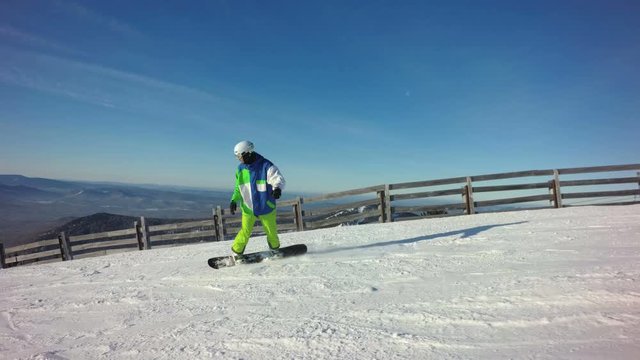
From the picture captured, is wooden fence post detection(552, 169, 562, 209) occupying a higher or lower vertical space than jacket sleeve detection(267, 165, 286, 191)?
lower

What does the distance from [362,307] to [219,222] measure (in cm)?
1065

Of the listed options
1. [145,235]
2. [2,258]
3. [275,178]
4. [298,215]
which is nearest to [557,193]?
[298,215]

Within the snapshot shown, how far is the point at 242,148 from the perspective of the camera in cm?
555

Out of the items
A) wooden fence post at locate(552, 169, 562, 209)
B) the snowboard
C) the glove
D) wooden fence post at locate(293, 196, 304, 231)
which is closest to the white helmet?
the glove

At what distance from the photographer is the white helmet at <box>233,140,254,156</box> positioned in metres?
5.55

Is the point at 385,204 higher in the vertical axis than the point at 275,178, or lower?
lower

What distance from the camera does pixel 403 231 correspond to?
8.14 m

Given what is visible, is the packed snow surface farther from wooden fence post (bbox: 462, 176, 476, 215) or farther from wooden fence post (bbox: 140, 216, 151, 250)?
wooden fence post (bbox: 140, 216, 151, 250)

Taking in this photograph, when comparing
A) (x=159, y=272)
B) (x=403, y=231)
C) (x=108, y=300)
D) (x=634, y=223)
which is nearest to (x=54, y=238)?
(x=159, y=272)

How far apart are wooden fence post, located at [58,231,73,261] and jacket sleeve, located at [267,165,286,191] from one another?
1167cm

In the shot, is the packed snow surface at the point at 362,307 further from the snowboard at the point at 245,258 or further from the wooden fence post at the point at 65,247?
the wooden fence post at the point at 65,247

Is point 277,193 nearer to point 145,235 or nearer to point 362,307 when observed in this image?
point 362,307

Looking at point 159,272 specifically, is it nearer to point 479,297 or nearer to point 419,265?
point 419,265

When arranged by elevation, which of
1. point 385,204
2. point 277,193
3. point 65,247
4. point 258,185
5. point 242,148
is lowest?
point 65,247
